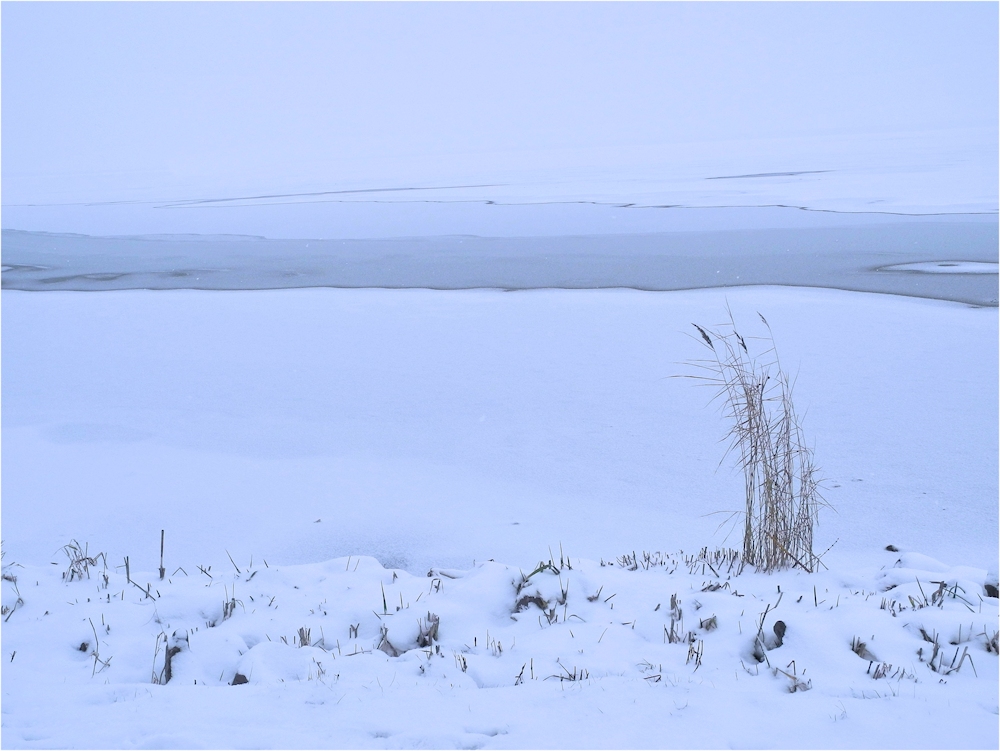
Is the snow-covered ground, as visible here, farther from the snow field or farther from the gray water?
the gray water

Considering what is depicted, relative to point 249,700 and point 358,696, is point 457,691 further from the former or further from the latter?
point 249,700

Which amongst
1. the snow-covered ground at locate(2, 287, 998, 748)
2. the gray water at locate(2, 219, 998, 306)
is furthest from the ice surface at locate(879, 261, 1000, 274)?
the snow-covered ground at locate(2, 287, 998, 748)

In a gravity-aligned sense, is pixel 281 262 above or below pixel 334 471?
above

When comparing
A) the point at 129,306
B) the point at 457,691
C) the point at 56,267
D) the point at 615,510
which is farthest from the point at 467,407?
the point at 56,267

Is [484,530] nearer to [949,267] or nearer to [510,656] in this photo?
[510,656]

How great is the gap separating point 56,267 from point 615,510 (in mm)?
11321

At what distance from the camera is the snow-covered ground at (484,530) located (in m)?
2.19

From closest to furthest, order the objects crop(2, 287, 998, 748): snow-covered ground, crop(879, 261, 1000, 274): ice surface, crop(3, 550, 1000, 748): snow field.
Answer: crop(3, 550, 1000, 748): snow field < crop(2, 287, 998, 748): snow-covered ground < crop(879, 261, 1000, 274): ice surface

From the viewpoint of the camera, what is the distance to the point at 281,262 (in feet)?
40.3

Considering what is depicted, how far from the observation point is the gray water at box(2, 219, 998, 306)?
30.2ft

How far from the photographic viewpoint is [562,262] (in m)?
10.9

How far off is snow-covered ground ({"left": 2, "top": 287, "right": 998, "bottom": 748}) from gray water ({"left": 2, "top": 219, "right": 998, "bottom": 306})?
0.88m

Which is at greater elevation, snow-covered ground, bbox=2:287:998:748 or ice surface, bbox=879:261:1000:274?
ice surface, bbox=879:261:1000:274

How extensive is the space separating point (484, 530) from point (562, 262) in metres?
7.12
